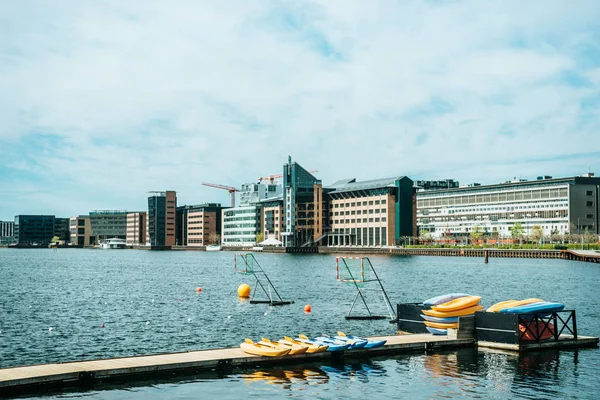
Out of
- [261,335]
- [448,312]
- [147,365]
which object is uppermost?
[448,312]

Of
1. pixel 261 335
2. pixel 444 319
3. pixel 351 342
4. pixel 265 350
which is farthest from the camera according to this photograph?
pixel 261 335

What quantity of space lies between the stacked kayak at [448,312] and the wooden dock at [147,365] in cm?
313

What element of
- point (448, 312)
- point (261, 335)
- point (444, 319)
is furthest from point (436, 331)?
point (261, 335)

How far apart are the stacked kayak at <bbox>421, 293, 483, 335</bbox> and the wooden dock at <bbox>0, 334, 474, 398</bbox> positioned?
3128mm

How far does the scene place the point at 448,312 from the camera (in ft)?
180

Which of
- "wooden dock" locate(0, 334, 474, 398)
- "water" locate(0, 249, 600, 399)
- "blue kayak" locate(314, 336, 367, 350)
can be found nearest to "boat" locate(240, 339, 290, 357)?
"wooden dock" locate(0, 334, 474, 398)

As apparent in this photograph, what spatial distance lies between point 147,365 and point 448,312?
24.2 metres

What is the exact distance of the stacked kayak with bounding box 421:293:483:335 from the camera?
54719 mm

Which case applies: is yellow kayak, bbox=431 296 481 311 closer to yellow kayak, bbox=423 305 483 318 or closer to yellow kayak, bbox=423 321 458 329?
yellow kayak, bbox=423 305 483 318

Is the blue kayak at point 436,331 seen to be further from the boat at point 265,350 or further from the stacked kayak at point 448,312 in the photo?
the boat at point 265,350

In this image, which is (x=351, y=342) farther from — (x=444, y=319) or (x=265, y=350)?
(x=444, y=319)

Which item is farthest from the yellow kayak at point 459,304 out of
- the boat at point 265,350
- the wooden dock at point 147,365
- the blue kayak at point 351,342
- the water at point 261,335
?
the boat at point 265,350

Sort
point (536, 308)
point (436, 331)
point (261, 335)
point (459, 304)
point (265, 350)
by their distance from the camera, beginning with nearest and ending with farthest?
point (265, 350) < point (536, 308) < point (459, 304) < point (436, 331) < point (261, 335)

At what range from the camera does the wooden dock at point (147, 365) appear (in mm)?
38403
